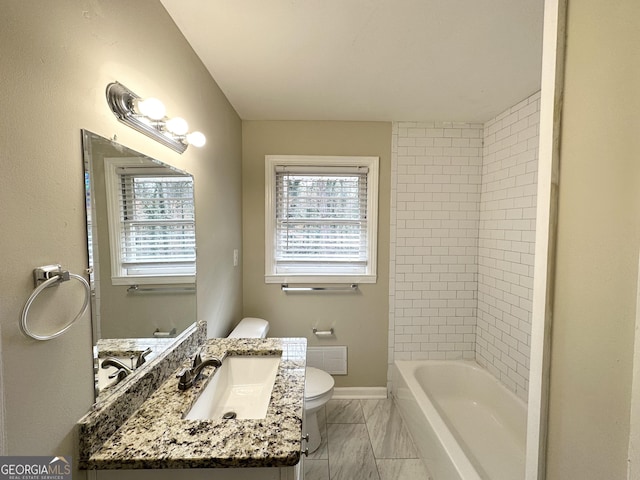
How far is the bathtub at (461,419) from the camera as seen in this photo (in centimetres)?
156

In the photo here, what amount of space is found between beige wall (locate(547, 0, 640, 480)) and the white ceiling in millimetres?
782

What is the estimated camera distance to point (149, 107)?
3.03 ft

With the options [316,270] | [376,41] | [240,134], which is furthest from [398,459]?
[240,134]

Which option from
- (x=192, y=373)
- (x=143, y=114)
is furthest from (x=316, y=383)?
(x=143, y=114)

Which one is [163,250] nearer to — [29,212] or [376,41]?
[29,212]

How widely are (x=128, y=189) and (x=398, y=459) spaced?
2.16 m

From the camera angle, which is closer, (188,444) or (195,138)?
(188,444)

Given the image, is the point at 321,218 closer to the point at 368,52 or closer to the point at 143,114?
the point at 368,52

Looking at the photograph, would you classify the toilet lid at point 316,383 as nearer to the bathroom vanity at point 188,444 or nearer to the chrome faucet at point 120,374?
the bathroom vanity at point 188,444

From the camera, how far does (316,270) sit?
2.40 metres

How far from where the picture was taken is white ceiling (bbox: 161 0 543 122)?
3.84ft

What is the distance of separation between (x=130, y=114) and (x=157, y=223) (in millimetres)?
417

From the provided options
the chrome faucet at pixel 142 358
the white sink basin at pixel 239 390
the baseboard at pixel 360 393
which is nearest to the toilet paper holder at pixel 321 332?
the baseboard at pixel 360 393
